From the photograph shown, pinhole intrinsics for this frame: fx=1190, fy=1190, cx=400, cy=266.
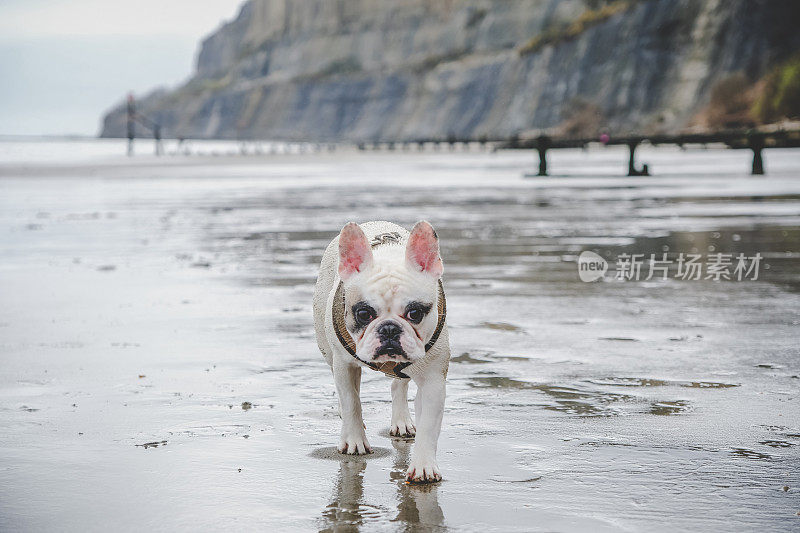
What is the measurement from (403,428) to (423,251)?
5.00 feet

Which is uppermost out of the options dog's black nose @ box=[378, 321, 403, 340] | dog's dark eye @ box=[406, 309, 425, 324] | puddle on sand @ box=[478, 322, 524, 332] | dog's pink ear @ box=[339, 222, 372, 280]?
dog's pink ear @ box=[339, 222, 372, 280]

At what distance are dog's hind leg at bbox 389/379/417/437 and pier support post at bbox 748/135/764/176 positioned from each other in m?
34.4

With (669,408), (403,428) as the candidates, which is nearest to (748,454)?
(669,408)

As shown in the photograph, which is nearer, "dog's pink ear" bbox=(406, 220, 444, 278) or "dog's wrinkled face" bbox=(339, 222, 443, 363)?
"dog's wrinkled face" bbox=(339, 222, 443, 363)

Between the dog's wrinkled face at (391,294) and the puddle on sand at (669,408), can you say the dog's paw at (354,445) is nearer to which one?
the dog's wrinkled face at (391,294)

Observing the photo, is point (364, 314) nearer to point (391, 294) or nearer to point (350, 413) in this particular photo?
point (391, 294)

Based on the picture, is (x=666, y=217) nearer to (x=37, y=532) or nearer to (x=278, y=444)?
(x=278, y=444)

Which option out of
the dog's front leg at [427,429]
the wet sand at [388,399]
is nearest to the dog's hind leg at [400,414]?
the wet sand at [388,399]

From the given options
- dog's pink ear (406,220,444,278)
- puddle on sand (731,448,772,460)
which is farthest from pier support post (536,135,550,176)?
dog's pink ear (406,220,444,278)

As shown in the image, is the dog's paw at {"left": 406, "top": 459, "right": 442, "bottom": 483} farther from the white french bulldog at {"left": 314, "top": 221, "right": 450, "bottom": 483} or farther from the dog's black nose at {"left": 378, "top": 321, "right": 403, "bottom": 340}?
the dog's black nose at {"left": 378, "top": 321, "right": 403, "bottom": 340}

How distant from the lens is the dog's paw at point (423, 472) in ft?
18.2

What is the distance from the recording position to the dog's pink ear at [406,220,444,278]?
5.37m

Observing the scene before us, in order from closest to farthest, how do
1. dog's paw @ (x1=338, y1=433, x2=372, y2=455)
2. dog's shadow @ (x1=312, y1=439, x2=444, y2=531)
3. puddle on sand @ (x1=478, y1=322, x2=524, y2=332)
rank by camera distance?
dog's shadow @ (x1=312, y1=439, x2=444, y2=531) → dog's paw @ (x1=338, y1=433, x2=372, y2=455) → puddle on sand @ (x1=478, y1=322, x2=524, y2=332)

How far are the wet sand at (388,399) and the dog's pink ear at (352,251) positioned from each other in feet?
3.32
